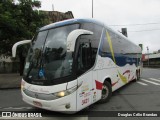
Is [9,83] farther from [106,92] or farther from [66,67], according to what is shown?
[66,67]

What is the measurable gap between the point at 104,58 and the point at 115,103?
1.83 m

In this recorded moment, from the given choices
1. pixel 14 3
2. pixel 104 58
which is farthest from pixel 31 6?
pixel 104 58

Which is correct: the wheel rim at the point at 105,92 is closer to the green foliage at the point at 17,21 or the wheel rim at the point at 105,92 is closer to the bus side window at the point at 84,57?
the bus side window at the point at 84,57

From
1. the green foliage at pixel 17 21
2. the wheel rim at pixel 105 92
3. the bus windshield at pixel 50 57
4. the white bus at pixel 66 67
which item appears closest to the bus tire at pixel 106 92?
the wheel rim at pixel 105 92

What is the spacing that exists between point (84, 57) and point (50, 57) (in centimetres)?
108

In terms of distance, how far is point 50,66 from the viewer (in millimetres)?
6922

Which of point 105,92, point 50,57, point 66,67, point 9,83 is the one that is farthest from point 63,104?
point 9,83

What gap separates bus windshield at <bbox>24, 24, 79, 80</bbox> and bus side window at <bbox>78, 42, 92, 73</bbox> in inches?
14.4

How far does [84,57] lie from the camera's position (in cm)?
738

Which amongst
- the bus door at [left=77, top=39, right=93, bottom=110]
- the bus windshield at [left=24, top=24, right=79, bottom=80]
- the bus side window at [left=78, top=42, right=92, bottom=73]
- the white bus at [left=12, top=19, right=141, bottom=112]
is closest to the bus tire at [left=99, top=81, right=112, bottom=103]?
the white bus at [left=12, top=19, right=141, bottom=112]

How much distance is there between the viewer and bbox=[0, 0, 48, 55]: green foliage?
16.9 metres

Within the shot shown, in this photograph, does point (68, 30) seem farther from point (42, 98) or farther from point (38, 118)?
point (38, 118)

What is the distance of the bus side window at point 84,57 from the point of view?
712 centimetres

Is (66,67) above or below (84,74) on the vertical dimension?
above
